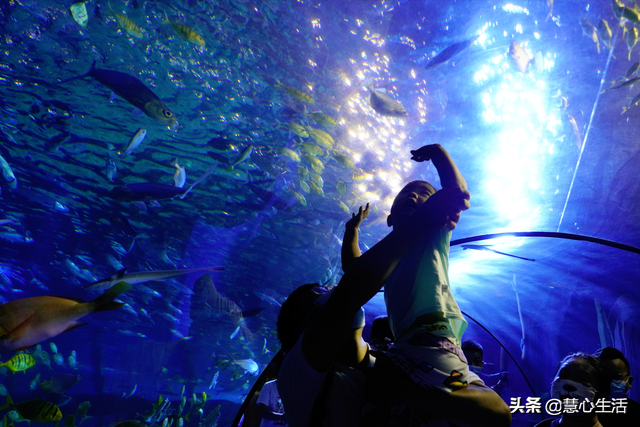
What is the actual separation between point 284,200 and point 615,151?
7.77 metres

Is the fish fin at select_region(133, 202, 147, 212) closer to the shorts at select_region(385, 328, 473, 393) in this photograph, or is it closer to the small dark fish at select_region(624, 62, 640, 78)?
the shorts at select_region(385, 328, 473, 393)

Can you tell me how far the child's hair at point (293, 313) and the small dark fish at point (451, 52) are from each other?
188 inches

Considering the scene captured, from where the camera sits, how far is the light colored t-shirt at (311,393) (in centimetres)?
100

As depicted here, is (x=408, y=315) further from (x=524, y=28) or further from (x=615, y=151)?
(x=615, y=151)

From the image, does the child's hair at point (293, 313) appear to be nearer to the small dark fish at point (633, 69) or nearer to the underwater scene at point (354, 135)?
the underwater scene at point (354, 135)

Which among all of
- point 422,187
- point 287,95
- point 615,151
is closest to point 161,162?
point 287,95

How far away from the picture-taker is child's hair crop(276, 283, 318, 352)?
148 cm

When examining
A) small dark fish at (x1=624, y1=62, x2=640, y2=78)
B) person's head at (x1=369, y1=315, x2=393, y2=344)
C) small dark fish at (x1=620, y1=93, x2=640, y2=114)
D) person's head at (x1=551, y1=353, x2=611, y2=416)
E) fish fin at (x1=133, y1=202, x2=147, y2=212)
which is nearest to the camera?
person's head at (x1=551, y1=353, x2=611, y2=416)

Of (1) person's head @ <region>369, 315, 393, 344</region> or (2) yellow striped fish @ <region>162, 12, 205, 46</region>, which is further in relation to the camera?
(2) yellow striped fish @ <region>162, 12, 205, 46</region>

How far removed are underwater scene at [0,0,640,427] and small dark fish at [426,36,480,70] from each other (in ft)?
0.12

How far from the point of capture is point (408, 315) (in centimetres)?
123

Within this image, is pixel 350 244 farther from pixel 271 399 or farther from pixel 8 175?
pixel 8 175

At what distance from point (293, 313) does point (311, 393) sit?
55cm

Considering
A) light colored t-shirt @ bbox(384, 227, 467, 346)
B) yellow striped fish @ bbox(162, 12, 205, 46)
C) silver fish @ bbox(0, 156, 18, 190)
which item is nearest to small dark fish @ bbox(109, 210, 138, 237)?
silver fish @ bbox(0, 156, 18, 190)
